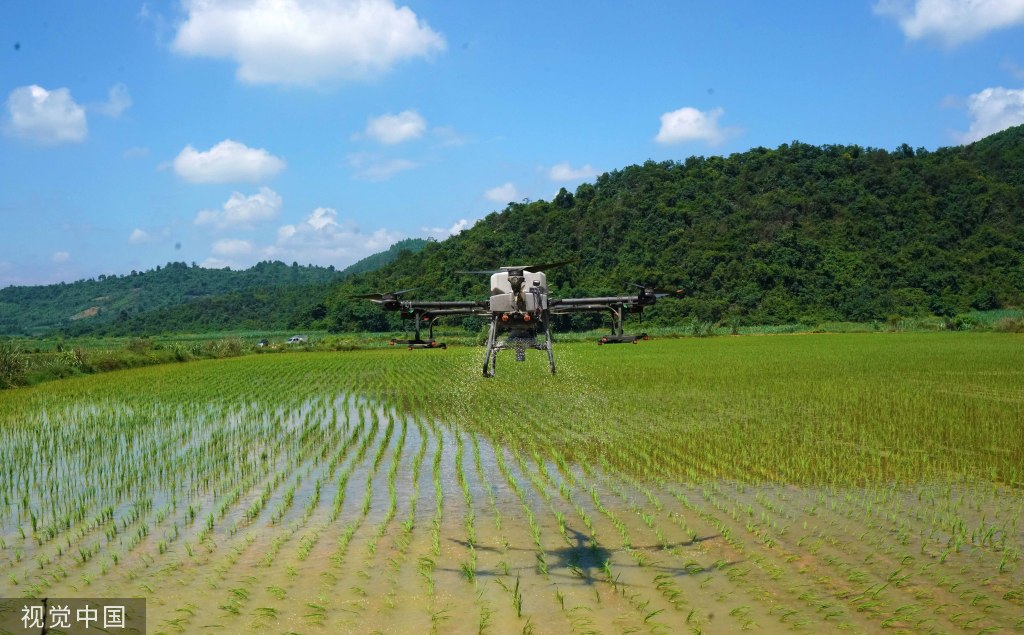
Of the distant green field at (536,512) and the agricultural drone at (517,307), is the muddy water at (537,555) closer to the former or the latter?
the distant green field at (536,512)

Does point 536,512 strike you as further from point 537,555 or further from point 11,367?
point 11,367

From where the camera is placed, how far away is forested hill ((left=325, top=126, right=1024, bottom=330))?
76375mm

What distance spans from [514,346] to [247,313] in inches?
4679

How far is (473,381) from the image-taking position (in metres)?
31.2

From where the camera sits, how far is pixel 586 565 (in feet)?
26.9

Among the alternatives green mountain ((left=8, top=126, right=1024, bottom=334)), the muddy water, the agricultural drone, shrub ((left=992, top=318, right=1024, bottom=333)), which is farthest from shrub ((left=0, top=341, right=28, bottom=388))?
shrub ((left=992, top=318, right=1024, bottom=333))

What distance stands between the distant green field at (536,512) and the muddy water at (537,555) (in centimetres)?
3

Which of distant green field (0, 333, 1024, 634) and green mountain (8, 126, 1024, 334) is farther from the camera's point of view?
green mountain (8, 126, 1024, 334)

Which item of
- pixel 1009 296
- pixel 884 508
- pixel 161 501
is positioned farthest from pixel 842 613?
pixel 1009 296

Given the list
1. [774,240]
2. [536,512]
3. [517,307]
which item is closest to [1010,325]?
[774,240]

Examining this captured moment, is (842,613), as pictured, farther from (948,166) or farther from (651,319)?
(948,166)

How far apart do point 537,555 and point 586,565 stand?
0.60 m

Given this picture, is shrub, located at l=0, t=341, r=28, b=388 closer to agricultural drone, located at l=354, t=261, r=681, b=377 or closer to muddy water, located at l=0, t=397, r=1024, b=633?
agricultural drone, located at l=354, t=261, r=681, b=377

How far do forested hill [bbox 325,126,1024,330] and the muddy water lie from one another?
5068 cm
